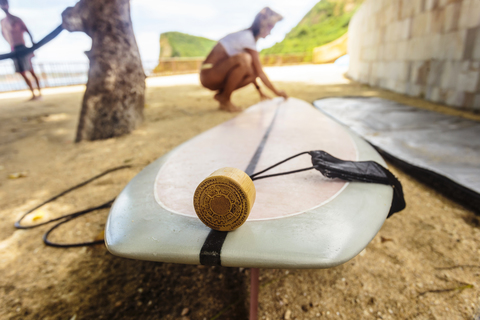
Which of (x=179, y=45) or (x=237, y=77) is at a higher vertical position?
(x=179, y=45)

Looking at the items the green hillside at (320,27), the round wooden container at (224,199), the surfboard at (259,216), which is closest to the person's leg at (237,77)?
the surfboard at (259,216)

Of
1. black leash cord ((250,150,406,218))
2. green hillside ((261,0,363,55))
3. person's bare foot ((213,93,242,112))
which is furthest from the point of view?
green hillside ((261,0,363,55))

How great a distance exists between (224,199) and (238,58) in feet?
9.99

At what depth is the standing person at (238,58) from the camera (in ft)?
10.6

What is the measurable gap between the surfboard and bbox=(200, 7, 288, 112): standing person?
2023 millimetres

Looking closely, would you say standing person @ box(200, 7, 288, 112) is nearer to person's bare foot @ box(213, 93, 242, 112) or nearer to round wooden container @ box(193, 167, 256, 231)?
person's bare foot @ box(213, 93, 242, 112)

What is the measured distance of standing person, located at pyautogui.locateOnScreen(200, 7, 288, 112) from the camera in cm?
325

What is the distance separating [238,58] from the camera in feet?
11.0

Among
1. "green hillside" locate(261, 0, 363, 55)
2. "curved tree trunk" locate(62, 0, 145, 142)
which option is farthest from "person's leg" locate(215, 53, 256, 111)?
"green hillside" locate(261, 0, 363, 55)

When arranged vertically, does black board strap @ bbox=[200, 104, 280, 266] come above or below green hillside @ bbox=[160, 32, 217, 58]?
below

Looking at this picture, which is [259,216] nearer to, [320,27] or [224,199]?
[224,199]

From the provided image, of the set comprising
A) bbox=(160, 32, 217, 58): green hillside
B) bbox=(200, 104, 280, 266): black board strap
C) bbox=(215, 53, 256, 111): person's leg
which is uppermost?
bbox=(160, 32, 217, 58): green hillside

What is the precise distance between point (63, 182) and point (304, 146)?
1992 millimetres

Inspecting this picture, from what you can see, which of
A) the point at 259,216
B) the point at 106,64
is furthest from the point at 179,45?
the point at 259,216
